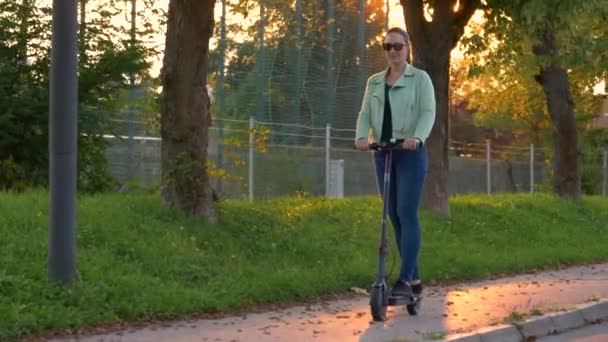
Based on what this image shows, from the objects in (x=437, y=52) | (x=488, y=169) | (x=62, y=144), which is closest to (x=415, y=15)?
(x=437, y=52)

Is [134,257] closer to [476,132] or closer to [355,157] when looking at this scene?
[355,157]

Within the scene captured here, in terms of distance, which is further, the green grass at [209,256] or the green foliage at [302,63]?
the green foliage at [302,63]

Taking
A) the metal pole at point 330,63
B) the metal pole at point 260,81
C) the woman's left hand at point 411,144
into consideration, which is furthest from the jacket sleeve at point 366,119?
the metal pole at point 330,63

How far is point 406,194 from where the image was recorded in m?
8.63

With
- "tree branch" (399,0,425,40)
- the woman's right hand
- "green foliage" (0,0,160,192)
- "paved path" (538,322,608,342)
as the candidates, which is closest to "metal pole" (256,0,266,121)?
"tree branch" (399,0,425,40)

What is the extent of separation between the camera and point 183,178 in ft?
38.5

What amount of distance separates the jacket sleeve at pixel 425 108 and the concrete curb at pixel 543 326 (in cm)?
158

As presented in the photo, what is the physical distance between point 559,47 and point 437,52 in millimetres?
5465

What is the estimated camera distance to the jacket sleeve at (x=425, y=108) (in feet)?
28.0

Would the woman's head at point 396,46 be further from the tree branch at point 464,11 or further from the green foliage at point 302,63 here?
the green foliage at point 302,63

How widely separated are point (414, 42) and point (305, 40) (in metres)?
16.3

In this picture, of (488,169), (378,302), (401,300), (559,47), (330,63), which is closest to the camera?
(378,302)

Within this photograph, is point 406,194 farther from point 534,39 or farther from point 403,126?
point 534,39

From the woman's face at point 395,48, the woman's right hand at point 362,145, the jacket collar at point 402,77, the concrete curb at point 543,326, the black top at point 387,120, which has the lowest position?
the concrete curb at point 543,326
